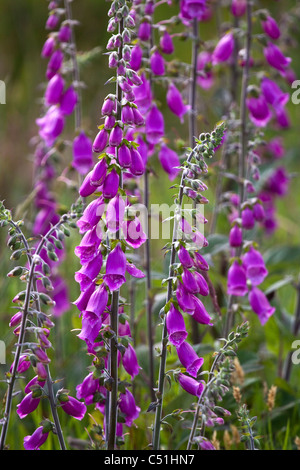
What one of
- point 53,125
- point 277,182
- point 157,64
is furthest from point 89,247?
point 277,182

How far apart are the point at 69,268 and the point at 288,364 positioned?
136 centimetres

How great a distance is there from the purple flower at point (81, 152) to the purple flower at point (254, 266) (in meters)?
0.64

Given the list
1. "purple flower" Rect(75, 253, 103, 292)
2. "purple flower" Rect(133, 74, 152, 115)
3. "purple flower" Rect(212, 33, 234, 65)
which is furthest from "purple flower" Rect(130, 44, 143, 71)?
"purple flower" Rect(75, 253, 103, 292)

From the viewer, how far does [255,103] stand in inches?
95.7

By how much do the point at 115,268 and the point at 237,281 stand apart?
80cm

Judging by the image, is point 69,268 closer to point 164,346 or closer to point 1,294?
point 1,294

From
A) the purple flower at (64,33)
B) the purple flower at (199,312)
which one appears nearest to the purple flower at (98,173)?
the purple flower at (199,312)

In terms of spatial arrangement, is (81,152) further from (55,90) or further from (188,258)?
(188,258)

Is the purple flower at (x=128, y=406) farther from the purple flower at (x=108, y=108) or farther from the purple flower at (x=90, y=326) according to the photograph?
the purple flower at (x=108, y=108)

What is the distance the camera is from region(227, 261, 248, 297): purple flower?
7.15 feet

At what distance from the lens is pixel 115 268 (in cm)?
148

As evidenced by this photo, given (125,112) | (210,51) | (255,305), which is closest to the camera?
(125,112)

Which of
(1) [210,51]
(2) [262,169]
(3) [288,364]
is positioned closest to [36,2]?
(1) [210,51]

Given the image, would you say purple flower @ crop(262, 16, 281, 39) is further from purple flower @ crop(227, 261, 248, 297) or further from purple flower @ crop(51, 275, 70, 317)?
purple flower @ crop(51, 275, 70, 317)
